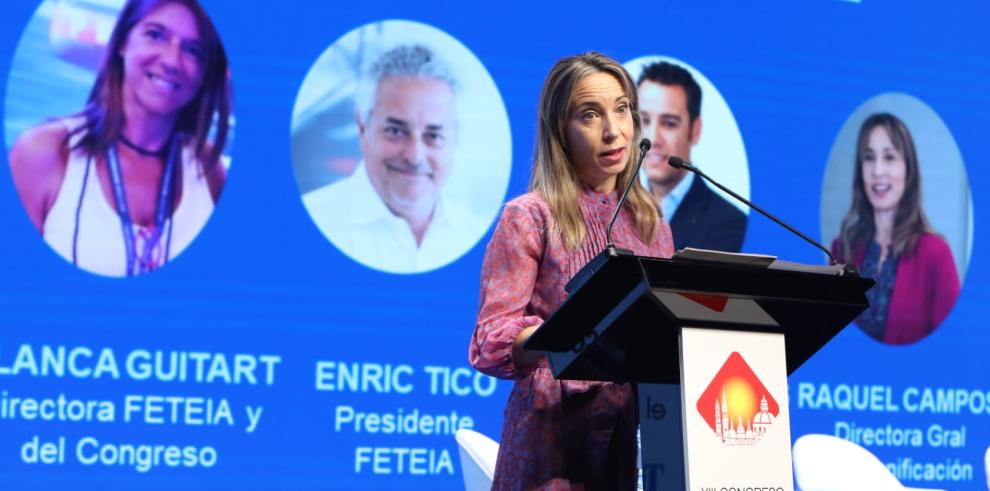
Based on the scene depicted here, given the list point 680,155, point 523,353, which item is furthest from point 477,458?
point 680,155

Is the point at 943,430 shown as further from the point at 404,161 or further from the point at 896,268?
the point at 404,161

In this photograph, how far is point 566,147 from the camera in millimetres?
2123

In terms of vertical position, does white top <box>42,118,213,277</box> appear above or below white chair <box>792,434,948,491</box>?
above

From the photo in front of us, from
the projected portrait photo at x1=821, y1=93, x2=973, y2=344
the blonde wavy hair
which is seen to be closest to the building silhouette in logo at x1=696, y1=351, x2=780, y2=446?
the blonde wavy hair

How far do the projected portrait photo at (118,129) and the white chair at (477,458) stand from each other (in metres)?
1.06

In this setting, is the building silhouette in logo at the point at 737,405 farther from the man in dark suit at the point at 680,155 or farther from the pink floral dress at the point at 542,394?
the man in dark suit at the point at 680,155

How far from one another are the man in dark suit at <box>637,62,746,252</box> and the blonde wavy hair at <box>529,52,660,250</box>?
211cm

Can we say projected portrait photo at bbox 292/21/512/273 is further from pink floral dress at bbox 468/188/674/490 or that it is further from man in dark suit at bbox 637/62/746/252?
pink floral dress at bbox 468/188/674/490

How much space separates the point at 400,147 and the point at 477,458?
45.7 inches

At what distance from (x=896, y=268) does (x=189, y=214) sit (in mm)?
2629

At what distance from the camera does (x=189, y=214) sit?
3.62m

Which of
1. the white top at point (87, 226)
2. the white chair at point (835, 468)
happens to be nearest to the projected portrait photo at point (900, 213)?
the white chair at point (835, 468)

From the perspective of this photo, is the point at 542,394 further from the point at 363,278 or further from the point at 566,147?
the point at 363,278

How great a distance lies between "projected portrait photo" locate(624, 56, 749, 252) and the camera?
14.0ft
